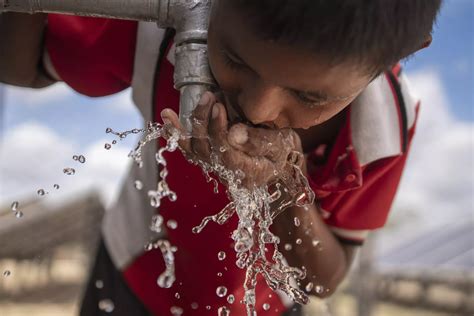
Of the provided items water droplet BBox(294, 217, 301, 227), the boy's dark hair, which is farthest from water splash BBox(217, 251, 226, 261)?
the boy's dark hair

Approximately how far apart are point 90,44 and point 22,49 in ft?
0.32

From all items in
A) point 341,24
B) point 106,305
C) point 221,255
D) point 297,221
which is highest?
point 341,24

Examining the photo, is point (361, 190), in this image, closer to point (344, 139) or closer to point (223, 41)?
point (344, 139)

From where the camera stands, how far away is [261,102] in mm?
619

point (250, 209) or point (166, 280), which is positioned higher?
point (250, 209)

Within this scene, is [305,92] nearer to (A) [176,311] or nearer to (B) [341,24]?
(B) [341,24]

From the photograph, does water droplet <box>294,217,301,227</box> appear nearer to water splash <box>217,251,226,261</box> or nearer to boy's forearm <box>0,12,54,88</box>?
water splash <box>217,251,226,261</box>

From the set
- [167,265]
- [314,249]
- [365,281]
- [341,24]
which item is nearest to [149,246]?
[167,265]

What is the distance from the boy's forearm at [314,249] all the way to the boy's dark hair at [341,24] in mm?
388

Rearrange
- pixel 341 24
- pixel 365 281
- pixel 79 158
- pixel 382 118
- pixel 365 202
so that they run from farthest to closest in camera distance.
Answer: pixel 365 281, pixel 365 202, pixel 382 118, pixel 79 158, pixel 341 24

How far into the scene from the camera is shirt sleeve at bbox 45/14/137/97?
→ 3.22 feet

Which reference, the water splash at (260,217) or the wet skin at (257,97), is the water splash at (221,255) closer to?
the water splash at (260,217)

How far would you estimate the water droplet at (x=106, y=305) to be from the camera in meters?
1.21

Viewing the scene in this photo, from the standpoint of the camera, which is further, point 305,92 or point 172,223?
point 172,223
